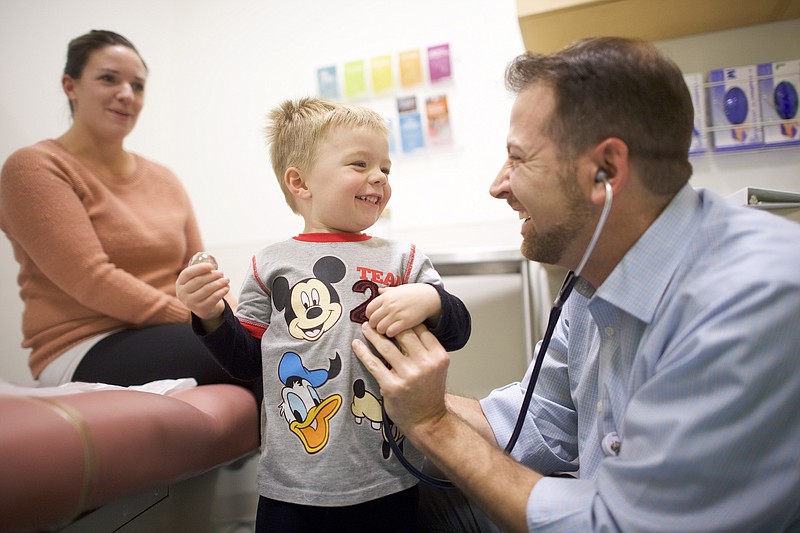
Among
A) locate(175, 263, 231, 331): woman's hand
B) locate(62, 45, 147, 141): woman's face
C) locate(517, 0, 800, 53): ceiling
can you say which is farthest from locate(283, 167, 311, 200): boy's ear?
locate(517, 0, 800, 53): ceiling

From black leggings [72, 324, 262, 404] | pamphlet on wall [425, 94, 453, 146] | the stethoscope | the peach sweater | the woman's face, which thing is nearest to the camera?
the stethoscope

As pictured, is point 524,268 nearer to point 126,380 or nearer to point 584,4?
point 584,4

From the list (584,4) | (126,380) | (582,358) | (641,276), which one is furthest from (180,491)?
(584,4)

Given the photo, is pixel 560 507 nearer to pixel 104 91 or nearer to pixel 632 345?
pixel 632 345

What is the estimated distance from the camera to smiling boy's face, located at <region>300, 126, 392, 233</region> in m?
0.96

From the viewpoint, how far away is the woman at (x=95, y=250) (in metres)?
1.28

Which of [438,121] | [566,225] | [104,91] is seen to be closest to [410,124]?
[438,121]

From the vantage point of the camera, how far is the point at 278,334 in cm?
92

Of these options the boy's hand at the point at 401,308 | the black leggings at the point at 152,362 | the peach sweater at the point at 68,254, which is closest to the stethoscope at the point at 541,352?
the boy's hand at the point at 401,308

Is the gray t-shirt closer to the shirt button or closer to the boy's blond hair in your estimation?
the boy's blond hair

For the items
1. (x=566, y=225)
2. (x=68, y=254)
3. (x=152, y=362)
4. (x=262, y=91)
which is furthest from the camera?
(x=262, y=91)

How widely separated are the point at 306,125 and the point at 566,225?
527mm

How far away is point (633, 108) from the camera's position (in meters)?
0.80

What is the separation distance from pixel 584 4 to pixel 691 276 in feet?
4.26
